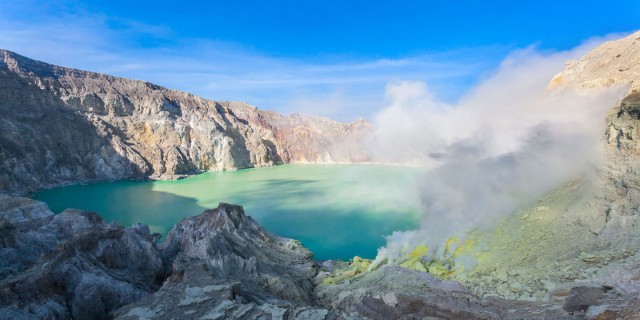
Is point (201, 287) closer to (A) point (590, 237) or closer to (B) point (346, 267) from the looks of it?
(B) point (346, 267)

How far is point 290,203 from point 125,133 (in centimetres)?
3479

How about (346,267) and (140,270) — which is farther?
(346,267)

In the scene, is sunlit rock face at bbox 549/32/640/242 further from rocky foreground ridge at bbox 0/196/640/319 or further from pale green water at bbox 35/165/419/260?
pale green water at bbox 35/165/419/260

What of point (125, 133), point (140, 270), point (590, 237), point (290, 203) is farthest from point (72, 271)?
point (125, 133)

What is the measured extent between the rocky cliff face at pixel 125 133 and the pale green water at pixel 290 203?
4.07 m

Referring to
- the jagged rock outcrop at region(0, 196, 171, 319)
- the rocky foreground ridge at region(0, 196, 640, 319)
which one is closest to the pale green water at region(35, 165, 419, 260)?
the rocky foreground ridge at region(0, 196, 640, 319)

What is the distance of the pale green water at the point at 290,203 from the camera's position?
64.5 feet

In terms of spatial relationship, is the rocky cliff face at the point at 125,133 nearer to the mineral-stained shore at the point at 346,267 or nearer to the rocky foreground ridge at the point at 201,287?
the mineral-stained shore at the point at 346,267

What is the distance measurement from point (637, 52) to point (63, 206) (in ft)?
119

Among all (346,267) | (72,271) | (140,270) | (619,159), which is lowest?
(346,267)

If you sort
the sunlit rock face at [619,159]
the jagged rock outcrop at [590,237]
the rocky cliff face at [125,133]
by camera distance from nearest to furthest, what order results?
1. the jagged rock outcrop at [590,237]
2. the sunlit rock face at [619,159]
3. the rocky cliff face at [125,133]

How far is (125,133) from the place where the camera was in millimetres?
52125

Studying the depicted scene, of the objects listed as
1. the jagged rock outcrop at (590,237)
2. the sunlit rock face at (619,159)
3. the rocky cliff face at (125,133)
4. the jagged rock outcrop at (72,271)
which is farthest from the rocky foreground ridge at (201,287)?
the rocky cliff face at (125,133)

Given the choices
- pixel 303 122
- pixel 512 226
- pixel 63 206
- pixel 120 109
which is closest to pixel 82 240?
pixel 512 226
